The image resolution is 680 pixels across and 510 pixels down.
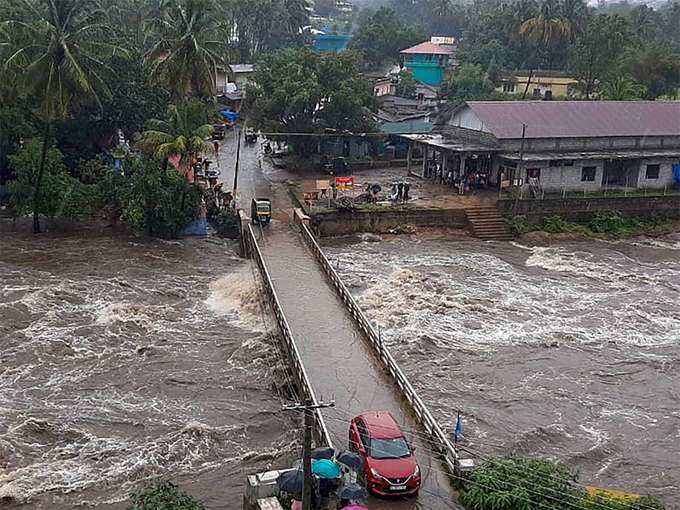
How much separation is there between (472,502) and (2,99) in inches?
1160

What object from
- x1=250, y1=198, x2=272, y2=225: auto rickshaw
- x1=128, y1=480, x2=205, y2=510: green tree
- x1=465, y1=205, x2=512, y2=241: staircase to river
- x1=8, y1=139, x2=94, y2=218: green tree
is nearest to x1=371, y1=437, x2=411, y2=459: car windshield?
x1=128, y1=480, x2=205, y2=510: green tree

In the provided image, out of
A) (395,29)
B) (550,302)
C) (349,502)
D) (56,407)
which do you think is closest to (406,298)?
(550,302)

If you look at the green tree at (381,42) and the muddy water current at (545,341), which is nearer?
the muddy water current at (545,341)

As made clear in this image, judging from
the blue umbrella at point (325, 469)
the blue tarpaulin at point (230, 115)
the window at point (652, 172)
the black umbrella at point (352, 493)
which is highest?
the blue tarpaulin at point (230, 115)

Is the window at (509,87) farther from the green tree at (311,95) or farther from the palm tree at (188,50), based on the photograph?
the palm tree at (188,50)

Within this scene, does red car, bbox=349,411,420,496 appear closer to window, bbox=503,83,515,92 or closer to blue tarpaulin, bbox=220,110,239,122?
blue tarpaulin, bbox=220,110,239,122

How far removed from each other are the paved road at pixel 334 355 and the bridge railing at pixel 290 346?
0.29 metres

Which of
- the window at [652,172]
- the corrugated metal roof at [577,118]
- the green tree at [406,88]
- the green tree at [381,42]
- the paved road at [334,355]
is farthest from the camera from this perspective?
the green tree at [381,42]

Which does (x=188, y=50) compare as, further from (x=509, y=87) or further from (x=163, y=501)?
(x=509, y=87)

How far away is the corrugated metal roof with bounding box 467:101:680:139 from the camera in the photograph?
4059 centimetres

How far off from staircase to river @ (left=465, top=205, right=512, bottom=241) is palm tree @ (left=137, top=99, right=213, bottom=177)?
1307cm

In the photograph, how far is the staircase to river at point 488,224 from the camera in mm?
37375

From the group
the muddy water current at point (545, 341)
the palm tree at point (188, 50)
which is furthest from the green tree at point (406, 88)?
the muddy water current at point (545, 341)

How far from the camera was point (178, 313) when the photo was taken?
26.9m
